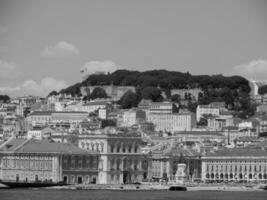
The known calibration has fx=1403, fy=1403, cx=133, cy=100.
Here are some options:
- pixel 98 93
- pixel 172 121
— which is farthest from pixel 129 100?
pixel 172 121

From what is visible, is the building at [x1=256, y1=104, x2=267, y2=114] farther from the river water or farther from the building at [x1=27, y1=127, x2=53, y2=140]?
the river water

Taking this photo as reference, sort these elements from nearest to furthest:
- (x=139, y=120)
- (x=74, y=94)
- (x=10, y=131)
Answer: (x=10, y=131)
(x=139, y=120)
(x=74, y=94)

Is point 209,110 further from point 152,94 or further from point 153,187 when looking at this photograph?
point 153,187

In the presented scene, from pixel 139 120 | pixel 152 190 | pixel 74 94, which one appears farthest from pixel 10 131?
pixel 152 190

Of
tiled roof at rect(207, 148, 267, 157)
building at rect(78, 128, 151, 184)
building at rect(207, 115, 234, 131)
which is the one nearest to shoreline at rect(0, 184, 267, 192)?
building at rect(78, 128, 151, 184)

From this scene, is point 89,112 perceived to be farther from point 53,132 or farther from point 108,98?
point 53,132

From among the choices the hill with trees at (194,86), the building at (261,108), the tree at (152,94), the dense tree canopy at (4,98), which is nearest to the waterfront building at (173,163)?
the hill with trees at (194,86)

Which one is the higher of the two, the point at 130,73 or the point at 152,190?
the point at 130,73
